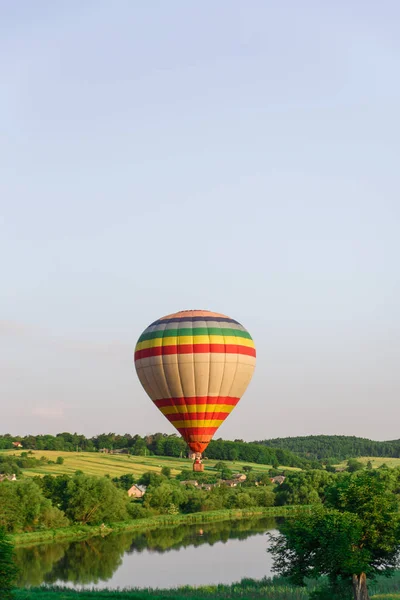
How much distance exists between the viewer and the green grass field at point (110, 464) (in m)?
115

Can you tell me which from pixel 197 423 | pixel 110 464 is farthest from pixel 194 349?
pixel 110 464

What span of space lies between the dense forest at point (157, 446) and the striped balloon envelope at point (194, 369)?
97986mm

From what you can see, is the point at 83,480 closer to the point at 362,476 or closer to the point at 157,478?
the point at 157,478

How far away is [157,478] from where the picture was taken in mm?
101938

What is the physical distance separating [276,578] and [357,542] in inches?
583

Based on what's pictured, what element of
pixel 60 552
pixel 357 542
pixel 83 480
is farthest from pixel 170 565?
pixel 357 542

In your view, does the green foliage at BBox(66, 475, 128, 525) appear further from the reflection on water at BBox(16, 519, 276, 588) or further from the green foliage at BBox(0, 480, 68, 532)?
the reflection on water at BBox(16, 519, 276, 588)

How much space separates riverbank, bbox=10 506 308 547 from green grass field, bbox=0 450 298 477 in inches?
1437

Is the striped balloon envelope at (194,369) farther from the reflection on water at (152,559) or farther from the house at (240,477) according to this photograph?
the house at (240,477)

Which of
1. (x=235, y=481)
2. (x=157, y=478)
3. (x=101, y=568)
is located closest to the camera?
(x=101, y=568)

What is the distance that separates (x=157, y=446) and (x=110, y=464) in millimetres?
32757

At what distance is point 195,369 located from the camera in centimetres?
5438

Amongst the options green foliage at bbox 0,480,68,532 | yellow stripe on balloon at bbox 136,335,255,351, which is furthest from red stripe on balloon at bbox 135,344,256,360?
green foliage at bbox 0,480,68,532

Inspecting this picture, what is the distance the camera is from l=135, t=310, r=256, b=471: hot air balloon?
2151 inches
